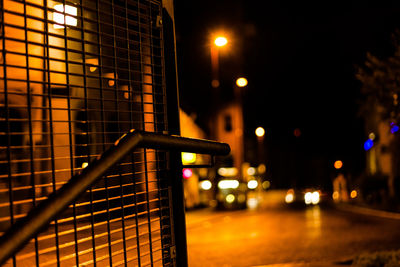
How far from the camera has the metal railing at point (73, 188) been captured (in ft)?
7.70

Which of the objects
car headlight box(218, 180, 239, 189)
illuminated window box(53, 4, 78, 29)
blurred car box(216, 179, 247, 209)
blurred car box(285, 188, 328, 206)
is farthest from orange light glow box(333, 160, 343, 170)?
illuminated window box(53, 4, 78, 29)

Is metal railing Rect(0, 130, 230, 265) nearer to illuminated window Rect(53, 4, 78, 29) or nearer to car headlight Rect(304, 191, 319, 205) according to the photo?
illuminated window Rect(53, 4, 78, 29)

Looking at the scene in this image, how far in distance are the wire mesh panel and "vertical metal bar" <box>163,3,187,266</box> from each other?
74mm

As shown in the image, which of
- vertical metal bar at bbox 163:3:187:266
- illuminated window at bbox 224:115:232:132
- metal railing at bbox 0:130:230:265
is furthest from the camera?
illuminated window at bbox 224:115:232:132

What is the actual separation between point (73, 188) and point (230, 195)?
29516 mm

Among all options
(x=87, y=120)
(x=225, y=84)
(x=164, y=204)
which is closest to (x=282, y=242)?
(x=164, y=204)

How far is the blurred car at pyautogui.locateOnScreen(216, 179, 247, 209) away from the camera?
31516 millimetres

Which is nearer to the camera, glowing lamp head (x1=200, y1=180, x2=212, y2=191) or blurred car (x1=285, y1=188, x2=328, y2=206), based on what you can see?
blurred car (x1=285, y1=188, x2=328, y2=206)

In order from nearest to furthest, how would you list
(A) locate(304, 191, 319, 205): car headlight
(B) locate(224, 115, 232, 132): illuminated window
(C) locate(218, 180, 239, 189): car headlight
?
(C) locate(218, 180, 239, 189): car headlight
(A) locate(304, 191, 319, 205): car headlight
(B) locate(224, 115, 232, 132): illuminated window

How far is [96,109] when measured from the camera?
3861 millimetres

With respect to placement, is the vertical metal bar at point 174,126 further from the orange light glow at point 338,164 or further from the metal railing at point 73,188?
the orange light glow at point 338,164

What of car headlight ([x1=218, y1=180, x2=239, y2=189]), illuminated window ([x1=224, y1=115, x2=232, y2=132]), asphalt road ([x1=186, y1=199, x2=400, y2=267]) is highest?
illuminated window ([x1=224, y1=115, x2=232, y2=132])

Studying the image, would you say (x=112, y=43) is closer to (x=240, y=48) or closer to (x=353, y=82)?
(x=353, y=82)

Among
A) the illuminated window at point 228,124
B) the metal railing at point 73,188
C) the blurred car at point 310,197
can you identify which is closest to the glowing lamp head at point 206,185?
the blurred car at point 310,197
